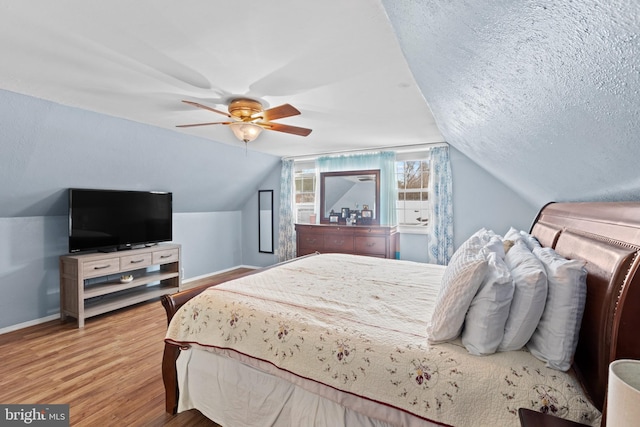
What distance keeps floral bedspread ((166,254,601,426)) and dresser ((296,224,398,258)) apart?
1969 mm

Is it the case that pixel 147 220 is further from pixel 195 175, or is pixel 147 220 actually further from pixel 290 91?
pixel 290 91

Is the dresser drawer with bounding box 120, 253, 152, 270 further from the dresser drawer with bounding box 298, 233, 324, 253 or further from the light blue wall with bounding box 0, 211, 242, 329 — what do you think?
the dresser drawer with bounding box 298, 233, 324, 253

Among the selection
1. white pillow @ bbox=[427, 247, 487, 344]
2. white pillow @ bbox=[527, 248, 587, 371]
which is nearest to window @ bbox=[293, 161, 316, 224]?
white pillow @ bbox=[427, 247, 487, 344]

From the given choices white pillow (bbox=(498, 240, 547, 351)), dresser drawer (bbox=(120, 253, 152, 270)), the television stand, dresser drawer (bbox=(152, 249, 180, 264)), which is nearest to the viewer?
white pillow (bbox=(498, 240, 547, 351))

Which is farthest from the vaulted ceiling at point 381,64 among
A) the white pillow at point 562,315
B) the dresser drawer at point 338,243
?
the dresser drawer at point 338,243

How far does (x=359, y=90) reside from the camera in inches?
94.0

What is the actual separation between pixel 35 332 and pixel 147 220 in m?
1.68

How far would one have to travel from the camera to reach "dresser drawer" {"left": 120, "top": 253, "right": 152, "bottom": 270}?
12.2 feet

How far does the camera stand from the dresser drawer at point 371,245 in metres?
4.36

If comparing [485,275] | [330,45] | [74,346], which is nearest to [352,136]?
[330,45]

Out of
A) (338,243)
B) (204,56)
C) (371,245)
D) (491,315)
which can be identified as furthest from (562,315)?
(338,243)

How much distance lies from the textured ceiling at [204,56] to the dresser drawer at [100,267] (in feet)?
5.78

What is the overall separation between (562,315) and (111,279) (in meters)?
4.83

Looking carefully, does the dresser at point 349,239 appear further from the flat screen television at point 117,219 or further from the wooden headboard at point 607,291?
the wooden headboard at point 607,291
